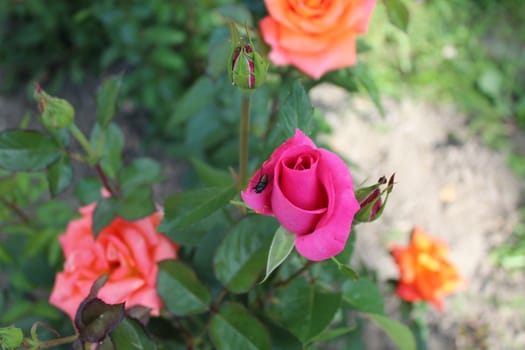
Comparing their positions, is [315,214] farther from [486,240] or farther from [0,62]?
[0,62]

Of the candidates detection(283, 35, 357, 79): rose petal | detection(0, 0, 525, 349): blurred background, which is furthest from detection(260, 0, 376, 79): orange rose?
detection(0, 0, 525, 349): blurred background

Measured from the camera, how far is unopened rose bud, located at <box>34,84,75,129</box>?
581mm

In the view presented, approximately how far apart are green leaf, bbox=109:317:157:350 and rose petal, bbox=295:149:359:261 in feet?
0.72

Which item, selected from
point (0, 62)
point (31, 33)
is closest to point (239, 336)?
point (31, 33)

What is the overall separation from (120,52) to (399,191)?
1014mm

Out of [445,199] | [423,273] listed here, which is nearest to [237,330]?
[423,273]

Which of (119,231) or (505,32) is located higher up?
(119,231)

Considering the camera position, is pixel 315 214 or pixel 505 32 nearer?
pixel 315 214

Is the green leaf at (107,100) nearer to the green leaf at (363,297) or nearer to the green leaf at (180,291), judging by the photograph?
the green leaf at (180,291)

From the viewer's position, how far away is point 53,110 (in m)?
0.59

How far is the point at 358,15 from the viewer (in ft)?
2.21

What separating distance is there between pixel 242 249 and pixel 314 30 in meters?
0.29

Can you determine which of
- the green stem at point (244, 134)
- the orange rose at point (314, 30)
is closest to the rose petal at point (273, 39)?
the orange rose at point (314, 30)

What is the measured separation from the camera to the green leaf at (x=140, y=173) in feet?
2.66
